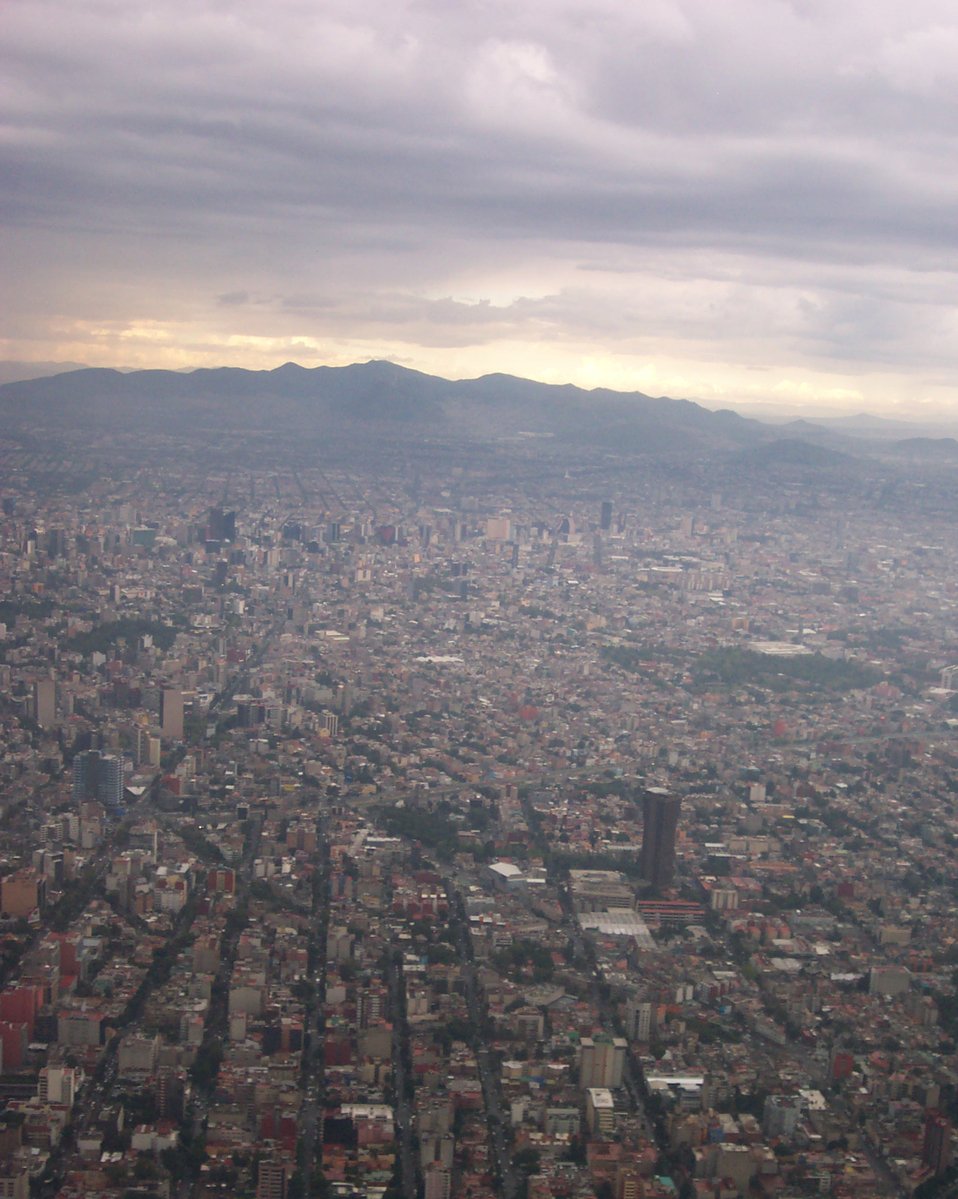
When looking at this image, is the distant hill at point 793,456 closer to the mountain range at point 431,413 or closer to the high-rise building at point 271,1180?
the mountain range at point 431,413

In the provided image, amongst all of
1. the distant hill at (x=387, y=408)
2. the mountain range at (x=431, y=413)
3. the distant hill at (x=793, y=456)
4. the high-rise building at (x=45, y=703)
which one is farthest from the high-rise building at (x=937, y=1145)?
the distant hill at (x=793, y=456)

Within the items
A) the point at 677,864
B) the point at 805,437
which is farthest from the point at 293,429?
the point at 677,864

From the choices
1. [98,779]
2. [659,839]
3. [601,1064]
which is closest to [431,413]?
[98,779]

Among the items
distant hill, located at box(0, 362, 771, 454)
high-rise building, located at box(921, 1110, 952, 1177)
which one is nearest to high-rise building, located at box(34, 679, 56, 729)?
high-rise building, located at box(921, 1110, 952, 1177)

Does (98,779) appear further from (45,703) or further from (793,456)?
(793,456)

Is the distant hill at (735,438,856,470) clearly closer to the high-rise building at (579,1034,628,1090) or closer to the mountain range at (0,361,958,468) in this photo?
the mountain range at (0,361,958,468)

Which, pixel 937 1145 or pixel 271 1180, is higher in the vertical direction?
pixel 937 1145
